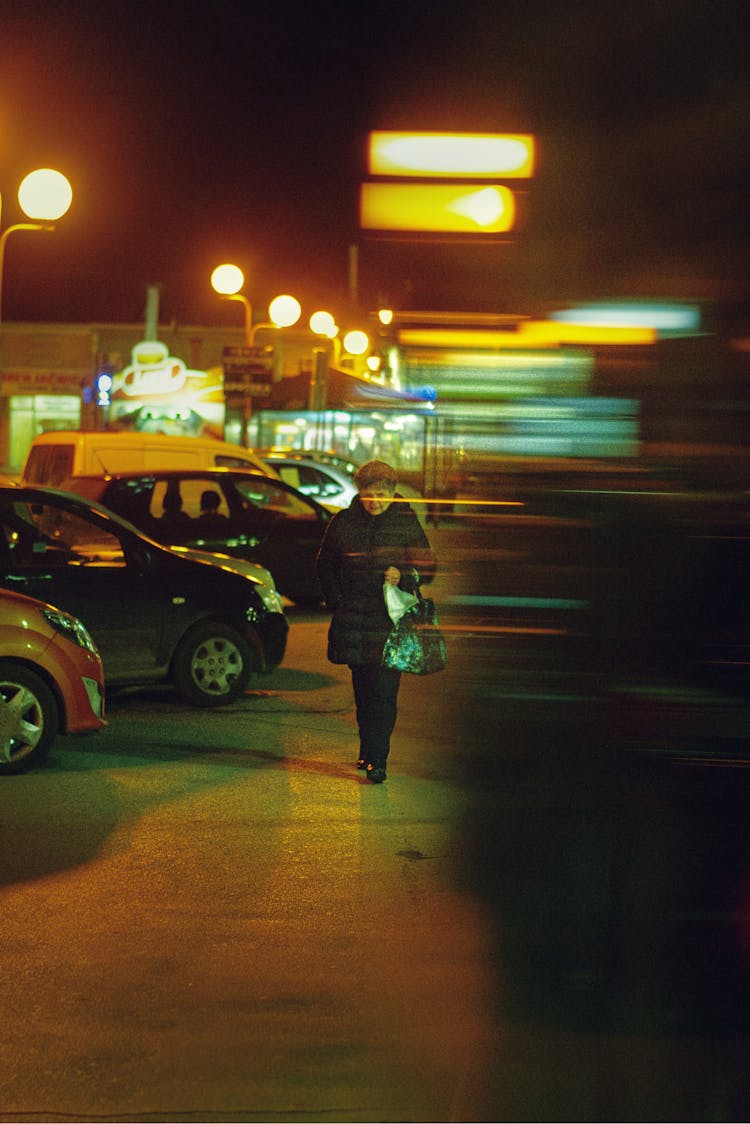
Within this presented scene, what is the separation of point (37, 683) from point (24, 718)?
0.73 feet

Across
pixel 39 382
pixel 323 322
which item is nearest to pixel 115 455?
pixel 323 322

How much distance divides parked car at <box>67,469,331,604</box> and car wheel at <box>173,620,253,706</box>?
378cm

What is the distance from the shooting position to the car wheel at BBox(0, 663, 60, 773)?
27.7 feet

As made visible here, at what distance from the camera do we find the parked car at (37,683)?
27.7 feet

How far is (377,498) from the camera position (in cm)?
853

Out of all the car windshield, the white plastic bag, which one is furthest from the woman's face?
the car windshield

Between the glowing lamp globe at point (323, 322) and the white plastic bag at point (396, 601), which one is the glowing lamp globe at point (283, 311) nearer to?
the glowing lamp globe at point (323, 322)

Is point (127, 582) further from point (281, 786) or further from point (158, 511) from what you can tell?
point (158, 511)

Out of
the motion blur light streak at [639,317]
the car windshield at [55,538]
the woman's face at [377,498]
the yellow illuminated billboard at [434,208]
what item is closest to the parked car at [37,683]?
the car windshield at [55,538]

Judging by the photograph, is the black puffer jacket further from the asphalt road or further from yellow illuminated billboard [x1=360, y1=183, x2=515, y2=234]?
yellow illuminated billboard [x1=360, y1=183, x2=515, y2=234]

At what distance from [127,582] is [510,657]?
5.92m

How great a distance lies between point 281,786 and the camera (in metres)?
8.48

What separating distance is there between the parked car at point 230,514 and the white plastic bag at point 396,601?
21.3 feet

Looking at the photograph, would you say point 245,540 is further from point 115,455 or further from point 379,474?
point 379,474
